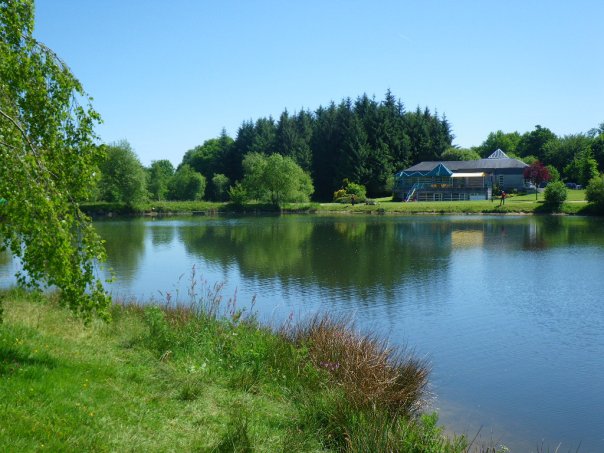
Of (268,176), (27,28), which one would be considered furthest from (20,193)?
(268,176)

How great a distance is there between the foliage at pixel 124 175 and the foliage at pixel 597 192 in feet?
168

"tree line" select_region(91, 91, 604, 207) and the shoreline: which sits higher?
"tree line" select_region(91, 91, 604, 207)

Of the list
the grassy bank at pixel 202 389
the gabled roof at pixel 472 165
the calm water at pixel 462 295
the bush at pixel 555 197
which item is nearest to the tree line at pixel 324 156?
the gabled roof at pixel 472 165

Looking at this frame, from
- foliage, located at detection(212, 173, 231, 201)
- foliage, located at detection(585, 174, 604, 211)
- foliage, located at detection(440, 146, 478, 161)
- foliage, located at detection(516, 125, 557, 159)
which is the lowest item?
foliage, located at detection(585, 174, 604, 211)

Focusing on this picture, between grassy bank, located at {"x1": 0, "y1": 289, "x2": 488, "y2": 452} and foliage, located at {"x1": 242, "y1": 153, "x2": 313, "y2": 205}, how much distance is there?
61.7m

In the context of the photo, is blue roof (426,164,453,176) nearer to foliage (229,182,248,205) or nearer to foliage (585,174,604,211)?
foliage (585,174,604,211)

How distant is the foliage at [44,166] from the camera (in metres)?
5.52

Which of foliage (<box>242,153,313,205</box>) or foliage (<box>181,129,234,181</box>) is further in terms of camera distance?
foliage (<box>181,129,234,181</box>)

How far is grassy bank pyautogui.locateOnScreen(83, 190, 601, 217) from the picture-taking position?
194ft

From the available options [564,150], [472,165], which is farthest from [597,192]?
[564,150]

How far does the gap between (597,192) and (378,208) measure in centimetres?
2309

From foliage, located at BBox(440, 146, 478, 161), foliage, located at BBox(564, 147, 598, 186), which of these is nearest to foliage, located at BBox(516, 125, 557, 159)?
foliage, located at BBox(564, 147, 598, 186)

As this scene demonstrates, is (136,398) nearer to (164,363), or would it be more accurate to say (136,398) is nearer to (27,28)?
(164,363)

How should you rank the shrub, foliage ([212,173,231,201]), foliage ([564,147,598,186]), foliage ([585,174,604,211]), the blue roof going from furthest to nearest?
foliage ([212,173,231,201]) → the blue roof → the shrub → foliage ([564,147,598,186]) → foliage ([585,174,604,211])
